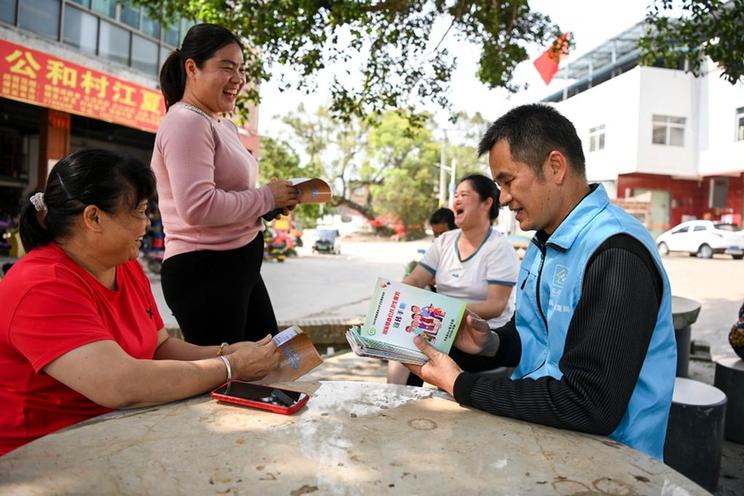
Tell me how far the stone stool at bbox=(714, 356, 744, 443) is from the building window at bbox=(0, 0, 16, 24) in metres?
10.2

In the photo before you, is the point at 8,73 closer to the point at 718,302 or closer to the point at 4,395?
the point at 4,395

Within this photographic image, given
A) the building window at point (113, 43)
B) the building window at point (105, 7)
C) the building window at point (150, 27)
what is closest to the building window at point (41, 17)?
the building window at point (105, 7)

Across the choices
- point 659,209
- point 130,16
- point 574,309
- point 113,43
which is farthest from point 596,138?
point 574,309

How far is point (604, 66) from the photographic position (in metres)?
24.3

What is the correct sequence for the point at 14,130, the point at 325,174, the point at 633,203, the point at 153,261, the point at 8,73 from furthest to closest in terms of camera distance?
1. the point at 325,174
2. the point at 633,203
3. the point at 14,130
4. the point at 153,261
5. the point at 8,73

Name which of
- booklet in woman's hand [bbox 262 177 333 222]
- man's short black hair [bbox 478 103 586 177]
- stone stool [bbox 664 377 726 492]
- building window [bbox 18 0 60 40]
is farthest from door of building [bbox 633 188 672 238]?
man's short black hair [bbox 478 103 586 177]

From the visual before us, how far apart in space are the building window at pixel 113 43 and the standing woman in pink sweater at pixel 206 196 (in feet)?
32.2

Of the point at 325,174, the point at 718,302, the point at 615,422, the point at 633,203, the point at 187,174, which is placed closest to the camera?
the point at 615,422

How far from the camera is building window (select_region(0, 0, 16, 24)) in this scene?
893 cm

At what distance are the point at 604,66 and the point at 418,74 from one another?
817 inches

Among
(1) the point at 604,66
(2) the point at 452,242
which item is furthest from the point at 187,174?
(1) the point at 604,66

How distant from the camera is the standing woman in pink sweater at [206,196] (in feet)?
6.94

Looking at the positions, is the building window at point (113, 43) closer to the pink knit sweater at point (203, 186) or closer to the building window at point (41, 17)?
the building window at point (41, 17)

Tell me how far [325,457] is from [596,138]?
25345mm
